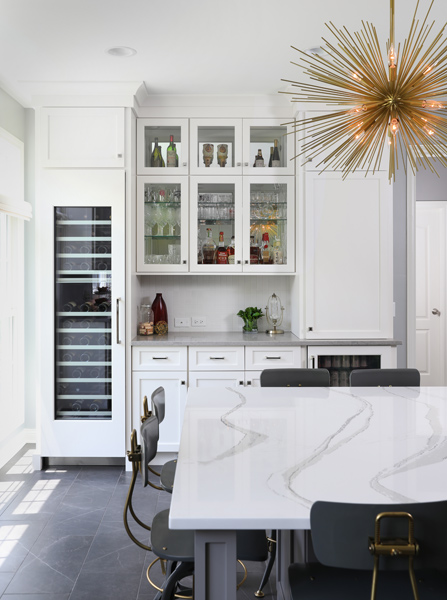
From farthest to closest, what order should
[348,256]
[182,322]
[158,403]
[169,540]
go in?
[182,322] < [348,256] < [158,403] < [169,540]

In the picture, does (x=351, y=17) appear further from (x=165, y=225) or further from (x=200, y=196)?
(x=165, y=225)

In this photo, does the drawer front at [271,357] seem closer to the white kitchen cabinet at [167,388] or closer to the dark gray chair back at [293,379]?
the white kitchen cabinet at [167,388]

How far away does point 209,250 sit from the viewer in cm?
411

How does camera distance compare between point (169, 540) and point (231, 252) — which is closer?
point (169, 540)

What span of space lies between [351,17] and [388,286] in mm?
1829

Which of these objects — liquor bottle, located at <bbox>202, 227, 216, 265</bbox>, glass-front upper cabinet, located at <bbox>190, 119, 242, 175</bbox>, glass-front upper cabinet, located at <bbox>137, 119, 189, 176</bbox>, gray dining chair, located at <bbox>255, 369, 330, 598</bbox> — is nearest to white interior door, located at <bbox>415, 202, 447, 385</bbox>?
glass-front upper cabinet, located at <bbox>190, 119, 242, 175</bbox>

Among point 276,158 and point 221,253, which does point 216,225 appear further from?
point 276,158

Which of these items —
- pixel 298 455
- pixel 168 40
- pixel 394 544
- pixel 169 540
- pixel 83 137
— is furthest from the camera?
pixel 83 137

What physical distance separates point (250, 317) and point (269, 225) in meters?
0.74

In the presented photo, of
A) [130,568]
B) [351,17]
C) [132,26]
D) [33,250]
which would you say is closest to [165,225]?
[33,250]

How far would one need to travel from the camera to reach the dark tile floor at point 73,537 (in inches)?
92.8

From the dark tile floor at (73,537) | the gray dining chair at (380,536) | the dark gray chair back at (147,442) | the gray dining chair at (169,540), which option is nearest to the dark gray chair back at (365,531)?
the gray dining chair at (380,536)

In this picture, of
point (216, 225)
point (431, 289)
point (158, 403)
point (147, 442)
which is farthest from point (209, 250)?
point (431, 289)

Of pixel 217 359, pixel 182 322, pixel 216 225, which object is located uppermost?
pixel 216 225
